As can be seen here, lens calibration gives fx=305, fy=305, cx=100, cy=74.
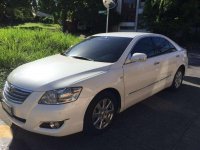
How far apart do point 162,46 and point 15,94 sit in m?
3.43

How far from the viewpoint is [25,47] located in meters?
9.09

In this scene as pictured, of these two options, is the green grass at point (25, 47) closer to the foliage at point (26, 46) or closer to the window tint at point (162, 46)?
the foliage at point (26, 46)

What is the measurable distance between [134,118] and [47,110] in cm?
196

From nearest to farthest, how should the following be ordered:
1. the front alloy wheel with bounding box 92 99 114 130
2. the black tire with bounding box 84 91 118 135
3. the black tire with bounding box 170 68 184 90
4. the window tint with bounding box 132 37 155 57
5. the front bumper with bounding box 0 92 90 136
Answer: the front bumper with bounding box 0 92 90 136
the black tire with bounding box 84 91 118 135
the front alloy wheel with bounding box 92 99 114 130
the window tint with bounding box 132 37 155 57
the black tire with bounding box 170 68 184 90

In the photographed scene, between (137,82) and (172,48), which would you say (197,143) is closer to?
(137,82)

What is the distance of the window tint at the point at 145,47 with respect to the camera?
216 inches

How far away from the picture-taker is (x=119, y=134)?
15.5 ft

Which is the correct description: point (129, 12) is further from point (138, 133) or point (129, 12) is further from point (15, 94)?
point (15, 94)

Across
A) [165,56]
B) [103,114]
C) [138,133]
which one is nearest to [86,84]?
[103,114]

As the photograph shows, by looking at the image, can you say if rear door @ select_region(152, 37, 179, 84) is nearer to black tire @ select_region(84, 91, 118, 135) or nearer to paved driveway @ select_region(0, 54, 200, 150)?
paved driveway @ select_region(0, 54, 200, 150)

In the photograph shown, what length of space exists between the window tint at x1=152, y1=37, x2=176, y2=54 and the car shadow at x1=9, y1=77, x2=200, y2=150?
3.57ft

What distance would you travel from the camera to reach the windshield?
5.14 m

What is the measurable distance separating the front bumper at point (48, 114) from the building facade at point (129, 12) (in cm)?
2514

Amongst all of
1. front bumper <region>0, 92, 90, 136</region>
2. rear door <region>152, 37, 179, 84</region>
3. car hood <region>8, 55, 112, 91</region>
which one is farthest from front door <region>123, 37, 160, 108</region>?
front bumper <region>0, 92, 90, 136</region>
